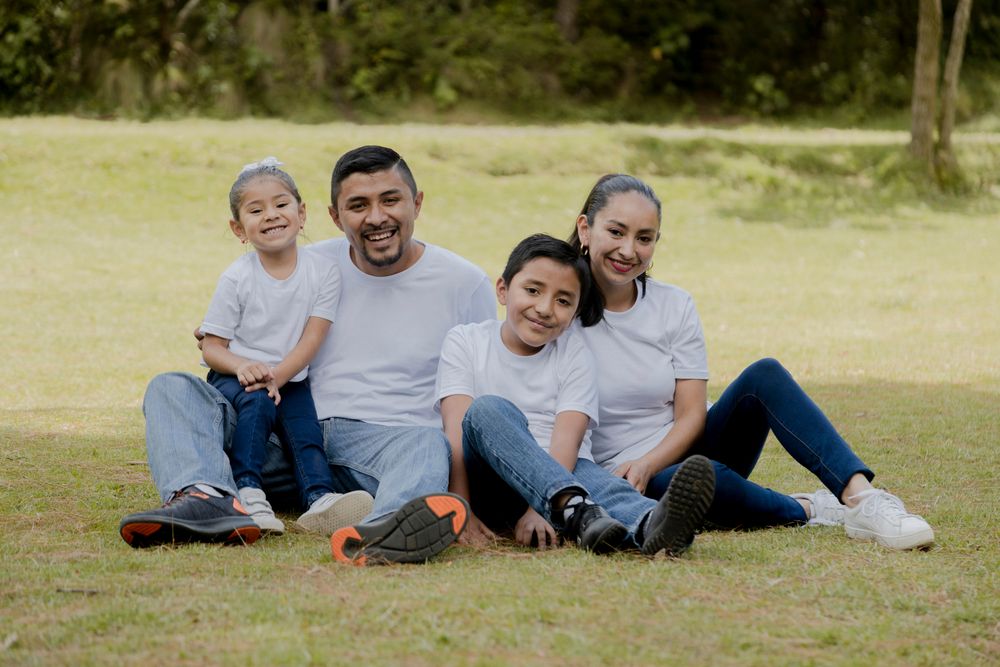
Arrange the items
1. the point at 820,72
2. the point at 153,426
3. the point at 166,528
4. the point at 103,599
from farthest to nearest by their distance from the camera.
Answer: the point at 820,72 → the point at 153,426 → the point at 166,528 → the point at 103,599

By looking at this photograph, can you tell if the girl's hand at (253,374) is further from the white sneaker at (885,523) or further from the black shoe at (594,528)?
the white sneaker at (885,523)

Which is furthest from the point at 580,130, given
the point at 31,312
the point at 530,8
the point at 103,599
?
the point at 103,599

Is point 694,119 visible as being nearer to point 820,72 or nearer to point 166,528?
point 820,72

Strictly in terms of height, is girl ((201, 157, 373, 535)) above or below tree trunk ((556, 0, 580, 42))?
below

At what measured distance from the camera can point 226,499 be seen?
4.14m

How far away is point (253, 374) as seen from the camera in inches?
179

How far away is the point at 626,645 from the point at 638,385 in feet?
5.48

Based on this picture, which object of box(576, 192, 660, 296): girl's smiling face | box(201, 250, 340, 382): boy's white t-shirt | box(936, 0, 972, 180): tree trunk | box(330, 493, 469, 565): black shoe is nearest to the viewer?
box(330, 493, 469, 565): black shoe

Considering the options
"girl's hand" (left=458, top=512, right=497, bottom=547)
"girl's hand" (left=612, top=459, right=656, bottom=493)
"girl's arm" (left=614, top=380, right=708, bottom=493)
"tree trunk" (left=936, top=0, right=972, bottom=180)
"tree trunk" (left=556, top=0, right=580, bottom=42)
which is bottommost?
"girl's hand" (left=458, top=512, right=497, bottom=547)

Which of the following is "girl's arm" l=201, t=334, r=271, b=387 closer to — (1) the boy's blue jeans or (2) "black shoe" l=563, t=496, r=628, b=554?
(1) the boy's blue jeans

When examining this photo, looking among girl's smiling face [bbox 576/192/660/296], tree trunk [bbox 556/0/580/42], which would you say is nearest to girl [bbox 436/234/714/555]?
girl's smiling face [bbox 576/192/660/296]

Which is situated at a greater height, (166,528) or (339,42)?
(339,42)

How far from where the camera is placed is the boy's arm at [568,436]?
4.20m

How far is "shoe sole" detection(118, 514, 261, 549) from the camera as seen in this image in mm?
3967
